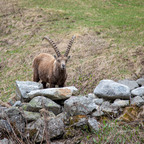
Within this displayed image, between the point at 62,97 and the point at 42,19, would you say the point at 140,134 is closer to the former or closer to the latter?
the point at 62,97

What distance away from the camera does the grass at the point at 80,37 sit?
9602 mm

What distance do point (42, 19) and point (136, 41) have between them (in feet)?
28.9

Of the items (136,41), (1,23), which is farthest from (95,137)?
(1,23)

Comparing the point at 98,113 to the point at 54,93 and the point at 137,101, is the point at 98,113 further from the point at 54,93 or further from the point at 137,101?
the point at 54,93

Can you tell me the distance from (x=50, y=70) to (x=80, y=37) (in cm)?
578

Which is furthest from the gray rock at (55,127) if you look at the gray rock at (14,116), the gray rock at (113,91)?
the gray rock at (113,91)

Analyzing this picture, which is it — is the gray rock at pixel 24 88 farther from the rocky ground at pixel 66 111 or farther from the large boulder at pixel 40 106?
the large boulder at pixel 40 106

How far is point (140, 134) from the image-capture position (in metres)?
4.39

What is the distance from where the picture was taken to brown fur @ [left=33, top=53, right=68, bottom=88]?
7935 mm

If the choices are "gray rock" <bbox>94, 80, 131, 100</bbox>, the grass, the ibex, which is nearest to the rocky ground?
"gray rock" <bbox>94, 80, 131, 100</bbox>

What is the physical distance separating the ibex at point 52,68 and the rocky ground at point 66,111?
133cm

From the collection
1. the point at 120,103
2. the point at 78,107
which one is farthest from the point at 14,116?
the point at 120,103

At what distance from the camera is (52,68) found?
27.2 ft

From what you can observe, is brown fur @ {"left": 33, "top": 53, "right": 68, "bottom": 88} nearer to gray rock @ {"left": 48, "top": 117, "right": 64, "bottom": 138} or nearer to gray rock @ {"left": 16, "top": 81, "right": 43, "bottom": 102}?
gray rock @ {"left": 16, "top": 81, "right": 43, "bottom": 102}
